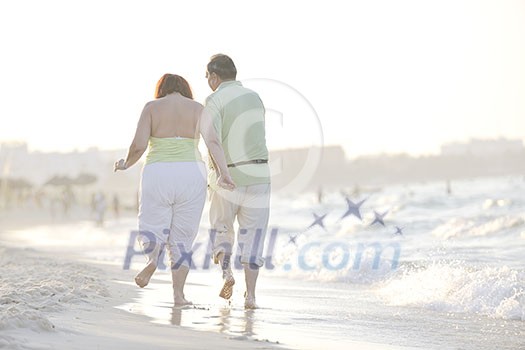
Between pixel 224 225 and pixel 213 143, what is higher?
pixel 213 143

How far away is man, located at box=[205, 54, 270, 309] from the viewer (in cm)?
633

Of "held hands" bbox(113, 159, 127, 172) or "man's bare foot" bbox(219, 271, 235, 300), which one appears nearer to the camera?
"held hands" bbox(113, 159, 127, 172)

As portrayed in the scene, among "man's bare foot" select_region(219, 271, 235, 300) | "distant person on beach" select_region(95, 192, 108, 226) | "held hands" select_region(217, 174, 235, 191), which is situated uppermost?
"held hands" select_region(217, 174, 235, 191)

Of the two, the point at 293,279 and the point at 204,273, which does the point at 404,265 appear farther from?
the point at 204,273

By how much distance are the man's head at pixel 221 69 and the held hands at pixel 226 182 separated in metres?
0.79

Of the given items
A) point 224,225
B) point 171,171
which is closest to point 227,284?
point 224,225

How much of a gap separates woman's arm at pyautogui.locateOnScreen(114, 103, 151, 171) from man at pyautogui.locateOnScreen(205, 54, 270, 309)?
19.0 inches

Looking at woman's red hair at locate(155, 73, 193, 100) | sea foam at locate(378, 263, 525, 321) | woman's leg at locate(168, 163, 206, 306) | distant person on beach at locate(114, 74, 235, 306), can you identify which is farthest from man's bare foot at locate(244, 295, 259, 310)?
sea foam at locate(378, 263, 525, 321)

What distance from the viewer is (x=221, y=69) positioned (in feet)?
21.0

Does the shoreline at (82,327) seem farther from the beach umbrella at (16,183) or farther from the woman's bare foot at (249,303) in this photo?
the beach umbrella at (16,183)

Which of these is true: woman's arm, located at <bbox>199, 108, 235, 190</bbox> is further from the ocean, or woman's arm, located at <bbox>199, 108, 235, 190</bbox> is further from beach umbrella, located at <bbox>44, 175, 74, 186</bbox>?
beach umbrella, located at <bbox>44, 175, 74, 186</bbox>

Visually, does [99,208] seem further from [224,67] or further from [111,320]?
[111,320]

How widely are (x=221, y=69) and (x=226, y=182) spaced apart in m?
0.92

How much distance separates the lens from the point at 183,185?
237 inches
